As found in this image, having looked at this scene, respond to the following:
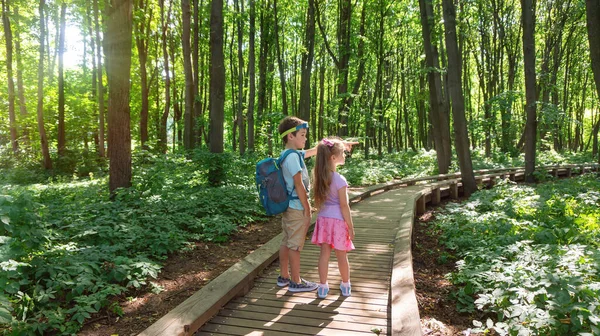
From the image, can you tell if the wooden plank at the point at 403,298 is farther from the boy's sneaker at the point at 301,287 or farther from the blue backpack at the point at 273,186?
the blue backpack at the point at 273,186

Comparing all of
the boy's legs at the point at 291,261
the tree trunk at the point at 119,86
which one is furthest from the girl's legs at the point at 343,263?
the tree trunk at the point at 119,86

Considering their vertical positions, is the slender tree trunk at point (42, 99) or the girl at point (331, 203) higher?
the slender tree trunk at point (42, 99)

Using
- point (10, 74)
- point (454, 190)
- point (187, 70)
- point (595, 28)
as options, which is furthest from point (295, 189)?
point (10, 74)

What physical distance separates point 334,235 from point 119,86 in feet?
21.2

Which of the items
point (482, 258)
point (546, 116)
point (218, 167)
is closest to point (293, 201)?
point (482, 258)

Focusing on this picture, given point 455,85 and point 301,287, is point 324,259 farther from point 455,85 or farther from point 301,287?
point 455,85

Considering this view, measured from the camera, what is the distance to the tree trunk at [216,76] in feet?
34.8

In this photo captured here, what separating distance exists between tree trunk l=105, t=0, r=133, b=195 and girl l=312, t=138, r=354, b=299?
588cm

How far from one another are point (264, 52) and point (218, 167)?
13810 millimetres

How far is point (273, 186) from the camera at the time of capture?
404 centimetres

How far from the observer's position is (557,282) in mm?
3100

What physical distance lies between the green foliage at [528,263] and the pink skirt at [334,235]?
1.40 metres

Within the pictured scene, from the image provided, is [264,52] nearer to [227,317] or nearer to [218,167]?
[218,167]

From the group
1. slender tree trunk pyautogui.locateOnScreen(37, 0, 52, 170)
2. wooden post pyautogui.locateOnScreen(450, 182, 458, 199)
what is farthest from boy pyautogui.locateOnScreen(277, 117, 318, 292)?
slender tree trunk pyautogui.locateOnScreen(37, 0, 52, 170)
